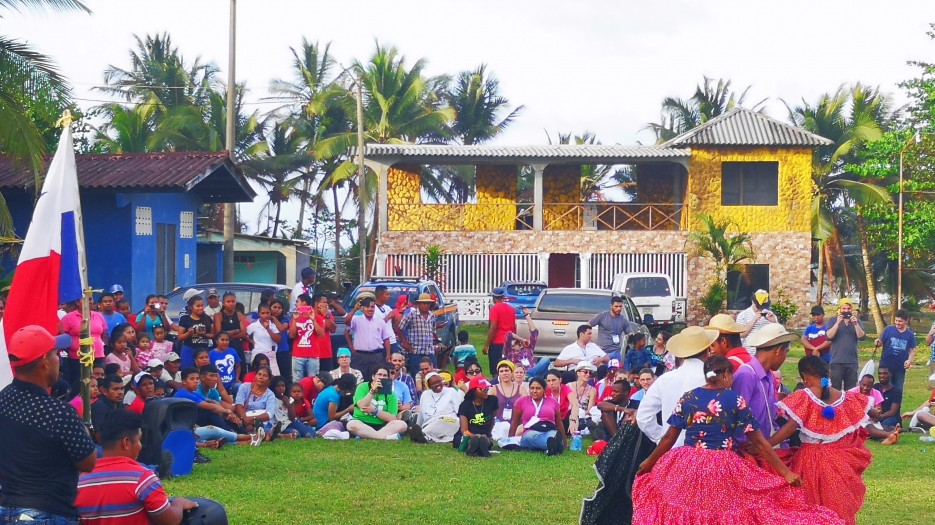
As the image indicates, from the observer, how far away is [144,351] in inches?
580

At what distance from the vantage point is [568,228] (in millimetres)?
37344

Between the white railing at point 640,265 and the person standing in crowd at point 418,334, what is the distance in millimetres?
18694

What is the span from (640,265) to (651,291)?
5.48m

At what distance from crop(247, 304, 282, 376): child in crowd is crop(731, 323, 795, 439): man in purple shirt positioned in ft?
29.6

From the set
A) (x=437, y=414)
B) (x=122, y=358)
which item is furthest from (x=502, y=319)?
(x=122, y=358)

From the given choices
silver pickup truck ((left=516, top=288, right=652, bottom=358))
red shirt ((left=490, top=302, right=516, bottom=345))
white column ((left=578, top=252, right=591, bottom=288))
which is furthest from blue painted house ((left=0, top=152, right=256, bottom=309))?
white column ((left=578, top=252, right=591, bottom=288))

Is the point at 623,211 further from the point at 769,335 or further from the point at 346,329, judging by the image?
the point at 769,335

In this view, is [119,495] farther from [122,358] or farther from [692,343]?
[122,358]

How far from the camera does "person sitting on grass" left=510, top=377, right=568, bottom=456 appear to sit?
13.7m

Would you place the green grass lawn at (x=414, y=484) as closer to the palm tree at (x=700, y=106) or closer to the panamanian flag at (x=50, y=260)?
the panamanian flag at (x=50, y=260)

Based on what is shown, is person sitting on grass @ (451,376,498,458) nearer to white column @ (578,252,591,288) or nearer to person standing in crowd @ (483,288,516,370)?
person standing in crowd @ (483,288,516,370)

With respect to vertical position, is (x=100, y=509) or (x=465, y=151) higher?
(x=465, y=151)

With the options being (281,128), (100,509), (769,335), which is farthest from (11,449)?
(281,128)

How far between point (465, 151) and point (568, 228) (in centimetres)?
460
